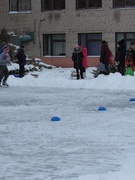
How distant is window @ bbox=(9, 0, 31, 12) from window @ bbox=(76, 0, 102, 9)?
3.96m

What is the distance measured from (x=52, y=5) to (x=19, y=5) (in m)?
2.75

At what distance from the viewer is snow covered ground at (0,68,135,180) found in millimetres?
7540

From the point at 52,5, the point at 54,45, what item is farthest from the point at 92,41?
the point at 52,5

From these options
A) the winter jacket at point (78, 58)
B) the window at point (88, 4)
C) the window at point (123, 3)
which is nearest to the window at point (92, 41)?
the window at point (88, 4)

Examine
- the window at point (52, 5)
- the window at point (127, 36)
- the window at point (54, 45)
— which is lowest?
the window at point (54, 45)

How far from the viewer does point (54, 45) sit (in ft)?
135

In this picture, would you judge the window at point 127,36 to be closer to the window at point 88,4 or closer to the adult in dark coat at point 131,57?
the window at point 88,4

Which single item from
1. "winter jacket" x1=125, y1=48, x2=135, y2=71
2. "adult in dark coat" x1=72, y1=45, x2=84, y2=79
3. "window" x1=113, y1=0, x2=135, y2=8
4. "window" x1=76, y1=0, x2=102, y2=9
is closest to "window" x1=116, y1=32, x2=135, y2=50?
"window" x1=113, y1=0, x2=135, y2=8

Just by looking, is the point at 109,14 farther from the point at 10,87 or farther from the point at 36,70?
the point at 10,87

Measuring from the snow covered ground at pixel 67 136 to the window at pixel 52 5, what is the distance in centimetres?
2181

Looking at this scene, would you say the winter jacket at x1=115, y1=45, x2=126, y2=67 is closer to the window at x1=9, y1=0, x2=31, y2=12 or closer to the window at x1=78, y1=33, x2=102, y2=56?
the window at x1=78, y1=33, x2=102, y2=56

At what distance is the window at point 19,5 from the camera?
41.8 m

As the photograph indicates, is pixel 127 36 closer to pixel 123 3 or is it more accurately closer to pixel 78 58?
pixel 123 3

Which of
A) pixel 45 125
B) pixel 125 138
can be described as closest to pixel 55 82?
pixel 45 125
